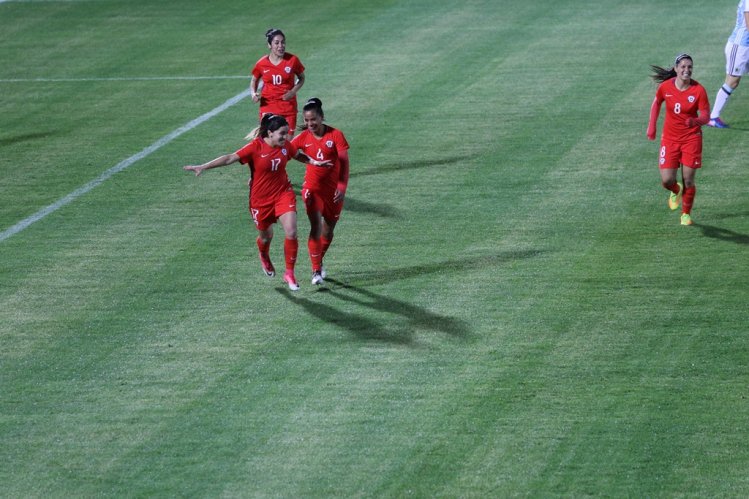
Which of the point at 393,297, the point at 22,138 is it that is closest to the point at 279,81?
the point at 22,138

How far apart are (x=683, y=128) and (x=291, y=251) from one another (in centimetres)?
512

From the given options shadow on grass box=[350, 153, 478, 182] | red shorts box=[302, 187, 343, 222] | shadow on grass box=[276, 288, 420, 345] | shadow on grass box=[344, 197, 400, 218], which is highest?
red shorts box=[302, 187, 343, 222]

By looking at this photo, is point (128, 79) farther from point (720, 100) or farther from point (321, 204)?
point (321, 204)

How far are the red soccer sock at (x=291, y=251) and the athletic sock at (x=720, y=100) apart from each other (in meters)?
9.35

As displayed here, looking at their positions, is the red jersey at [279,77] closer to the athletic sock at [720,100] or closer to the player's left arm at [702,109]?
the player's left arm at [702,109]

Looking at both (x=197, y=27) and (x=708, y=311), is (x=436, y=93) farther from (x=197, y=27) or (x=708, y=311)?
(x=708, y=311)

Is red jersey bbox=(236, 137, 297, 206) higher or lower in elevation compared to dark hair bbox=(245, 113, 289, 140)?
lower

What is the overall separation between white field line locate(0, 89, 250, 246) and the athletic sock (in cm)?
792

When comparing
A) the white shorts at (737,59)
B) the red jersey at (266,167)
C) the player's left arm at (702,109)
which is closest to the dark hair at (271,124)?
the red jersey at (266,167)

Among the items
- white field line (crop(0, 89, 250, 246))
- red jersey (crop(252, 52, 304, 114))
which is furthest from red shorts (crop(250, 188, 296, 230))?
red jersey (crop(252, 52, 304, 114))

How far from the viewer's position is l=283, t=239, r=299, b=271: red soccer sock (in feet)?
43.7

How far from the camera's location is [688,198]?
50.5ft

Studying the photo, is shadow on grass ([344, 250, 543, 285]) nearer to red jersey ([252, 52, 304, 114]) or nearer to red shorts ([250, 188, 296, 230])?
red shorts ([250, 188, 296, 230])

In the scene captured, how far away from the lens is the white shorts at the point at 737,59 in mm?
20516
